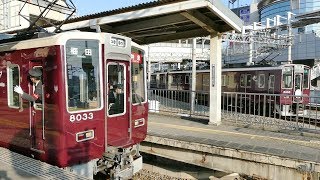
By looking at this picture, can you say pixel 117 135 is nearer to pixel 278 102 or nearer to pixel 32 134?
pixel 32 134

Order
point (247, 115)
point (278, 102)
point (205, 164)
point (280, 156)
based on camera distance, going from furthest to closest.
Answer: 1. point (278, 102)
2. point (247, 115)
3. point (205, 164)
4. point (280, 156)

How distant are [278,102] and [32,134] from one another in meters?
12.0

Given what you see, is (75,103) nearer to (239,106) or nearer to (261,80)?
(239,106)

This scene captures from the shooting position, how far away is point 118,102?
696 cm

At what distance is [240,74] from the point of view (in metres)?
18.8

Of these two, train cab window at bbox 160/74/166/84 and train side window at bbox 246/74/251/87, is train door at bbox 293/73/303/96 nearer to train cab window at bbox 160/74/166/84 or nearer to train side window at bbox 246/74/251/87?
train side window at bbox 246/74/251/87

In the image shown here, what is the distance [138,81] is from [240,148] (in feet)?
9.19

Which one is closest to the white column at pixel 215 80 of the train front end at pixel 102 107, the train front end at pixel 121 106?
the train front end at pixel 121 106

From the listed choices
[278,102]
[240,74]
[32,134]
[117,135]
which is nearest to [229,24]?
[117,135]

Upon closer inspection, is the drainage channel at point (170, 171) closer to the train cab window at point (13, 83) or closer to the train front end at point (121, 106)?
the train front end at point (121, 106)

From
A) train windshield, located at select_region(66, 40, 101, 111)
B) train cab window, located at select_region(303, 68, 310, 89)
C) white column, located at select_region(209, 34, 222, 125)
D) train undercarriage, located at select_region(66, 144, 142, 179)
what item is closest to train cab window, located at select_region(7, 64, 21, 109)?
train windshield, located at select_region(66, 40, 101, 111)

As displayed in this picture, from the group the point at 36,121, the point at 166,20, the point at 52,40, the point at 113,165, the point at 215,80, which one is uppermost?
the point at 166,20

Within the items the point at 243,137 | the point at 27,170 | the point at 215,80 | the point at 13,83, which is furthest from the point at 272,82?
the point at 27,170

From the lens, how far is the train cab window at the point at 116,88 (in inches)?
264
